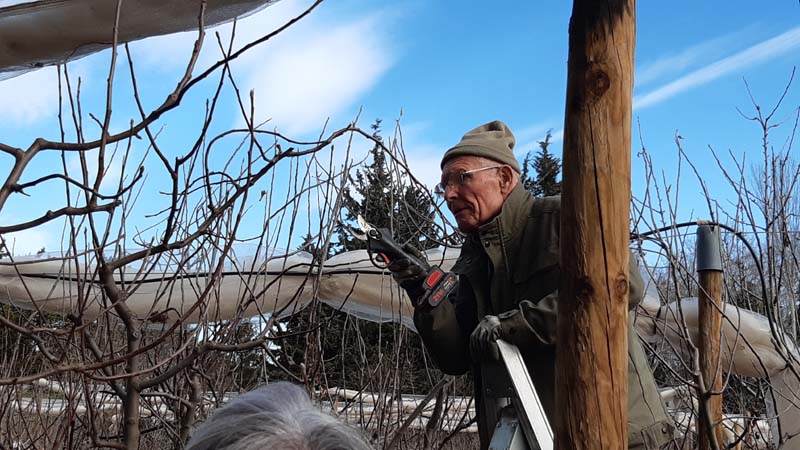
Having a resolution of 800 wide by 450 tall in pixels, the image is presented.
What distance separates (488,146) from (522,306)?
781 millimetres

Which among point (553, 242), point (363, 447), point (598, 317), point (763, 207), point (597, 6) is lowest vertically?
point (363, 447)

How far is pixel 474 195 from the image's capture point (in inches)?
118

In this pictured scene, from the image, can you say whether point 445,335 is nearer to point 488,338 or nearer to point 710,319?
point 488,338

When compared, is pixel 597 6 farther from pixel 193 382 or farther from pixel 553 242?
pixel 193 382

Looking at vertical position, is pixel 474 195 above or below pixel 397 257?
above

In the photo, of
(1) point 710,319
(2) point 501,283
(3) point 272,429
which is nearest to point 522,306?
(2) point 501,283

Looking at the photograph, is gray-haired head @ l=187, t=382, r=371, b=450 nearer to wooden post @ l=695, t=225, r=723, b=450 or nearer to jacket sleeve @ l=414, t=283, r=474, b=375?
jacket sleeve @ l=414, t=283, r=474, b=375

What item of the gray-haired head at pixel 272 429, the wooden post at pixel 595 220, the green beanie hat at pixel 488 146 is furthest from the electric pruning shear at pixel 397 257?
the gray-haired head at pixel 272 429

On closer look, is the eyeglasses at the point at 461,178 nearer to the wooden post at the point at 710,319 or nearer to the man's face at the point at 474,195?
the man's face at the point at 474,195

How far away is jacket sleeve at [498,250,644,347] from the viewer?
97.2 inches

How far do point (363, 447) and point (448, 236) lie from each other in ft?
12.8

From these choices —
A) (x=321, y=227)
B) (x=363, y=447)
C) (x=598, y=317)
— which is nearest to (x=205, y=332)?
(x=321, y=227)

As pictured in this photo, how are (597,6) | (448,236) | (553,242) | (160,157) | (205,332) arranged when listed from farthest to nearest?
1. (448,236)
2. (205,332)
3. (553,242)
4. (160,157)
5. (597,6)

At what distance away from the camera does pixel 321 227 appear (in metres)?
4.03
